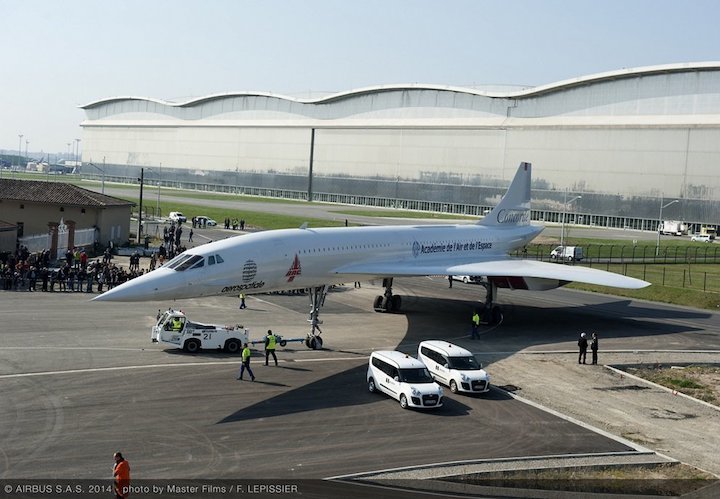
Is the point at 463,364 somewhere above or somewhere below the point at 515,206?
below

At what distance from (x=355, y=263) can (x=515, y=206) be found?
2250cm

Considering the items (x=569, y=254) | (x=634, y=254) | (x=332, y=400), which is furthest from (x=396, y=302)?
(x=634, y=254)

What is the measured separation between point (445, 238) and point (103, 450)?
32660 mm

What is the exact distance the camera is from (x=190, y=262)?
115ft

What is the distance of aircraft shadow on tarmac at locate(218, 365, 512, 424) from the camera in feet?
95.1

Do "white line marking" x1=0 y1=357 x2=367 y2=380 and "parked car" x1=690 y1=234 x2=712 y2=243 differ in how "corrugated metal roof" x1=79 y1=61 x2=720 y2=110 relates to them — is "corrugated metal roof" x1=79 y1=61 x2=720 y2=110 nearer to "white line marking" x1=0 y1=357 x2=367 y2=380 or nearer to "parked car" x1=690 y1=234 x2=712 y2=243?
"parked car" x1=690 y1=234 x2=712 y2=243

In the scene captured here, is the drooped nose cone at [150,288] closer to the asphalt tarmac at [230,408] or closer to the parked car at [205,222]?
the asphalt tarmac at [230,408]

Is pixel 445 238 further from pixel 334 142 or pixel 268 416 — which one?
pixel 334 142

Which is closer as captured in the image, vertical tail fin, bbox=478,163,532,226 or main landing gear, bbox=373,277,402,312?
main landing gear, bbox=373,277,402,312

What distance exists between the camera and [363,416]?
95.5 feet

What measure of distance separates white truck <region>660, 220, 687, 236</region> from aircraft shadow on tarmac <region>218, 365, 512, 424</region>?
94039 mm

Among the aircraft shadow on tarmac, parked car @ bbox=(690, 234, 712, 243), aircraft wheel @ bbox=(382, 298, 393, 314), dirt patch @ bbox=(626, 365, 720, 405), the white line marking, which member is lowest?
the white line marking

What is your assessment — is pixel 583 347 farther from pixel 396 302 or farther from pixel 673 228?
pixel 673 228

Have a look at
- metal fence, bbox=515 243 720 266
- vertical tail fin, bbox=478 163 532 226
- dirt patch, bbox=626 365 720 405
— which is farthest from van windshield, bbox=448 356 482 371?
metal fence, bbox=515 243 720 266
